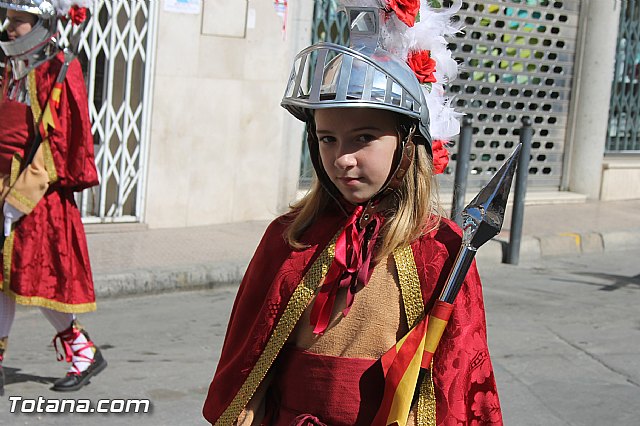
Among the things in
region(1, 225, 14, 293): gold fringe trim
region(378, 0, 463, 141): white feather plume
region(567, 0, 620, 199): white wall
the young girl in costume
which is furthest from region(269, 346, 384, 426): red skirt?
region(567, 0, 620, 199): white wall

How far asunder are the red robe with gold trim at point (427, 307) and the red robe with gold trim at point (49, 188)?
2558mm

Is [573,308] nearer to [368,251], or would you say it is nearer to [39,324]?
[39,324]

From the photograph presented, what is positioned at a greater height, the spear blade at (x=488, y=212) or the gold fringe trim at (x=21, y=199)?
the spear blade at (x=488, y=212)

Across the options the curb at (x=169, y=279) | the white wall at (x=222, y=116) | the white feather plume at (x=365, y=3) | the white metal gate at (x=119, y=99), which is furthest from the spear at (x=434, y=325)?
the white metal gate at (x=119, y=99)

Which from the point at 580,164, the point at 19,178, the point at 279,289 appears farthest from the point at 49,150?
the point at 580,164

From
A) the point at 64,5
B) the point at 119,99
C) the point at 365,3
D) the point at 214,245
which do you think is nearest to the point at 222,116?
the point at 119,99

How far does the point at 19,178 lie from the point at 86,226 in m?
3.92

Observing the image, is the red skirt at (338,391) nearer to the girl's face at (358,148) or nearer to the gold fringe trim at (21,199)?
the girl's face at (358,148)

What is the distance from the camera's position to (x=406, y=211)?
8.32 feet

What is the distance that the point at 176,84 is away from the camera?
9.23 metres

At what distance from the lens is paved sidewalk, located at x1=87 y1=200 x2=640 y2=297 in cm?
754

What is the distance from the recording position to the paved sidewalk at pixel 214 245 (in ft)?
24.7

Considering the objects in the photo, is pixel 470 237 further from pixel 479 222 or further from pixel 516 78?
pixel 516 78

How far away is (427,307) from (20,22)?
324cm
